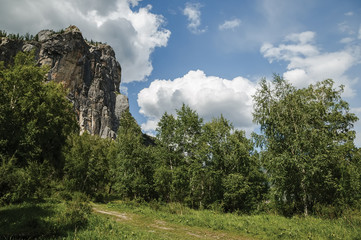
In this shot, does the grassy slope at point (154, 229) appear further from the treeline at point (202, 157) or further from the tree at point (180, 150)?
the tree at point (180, 150)

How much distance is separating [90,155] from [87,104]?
84.0m

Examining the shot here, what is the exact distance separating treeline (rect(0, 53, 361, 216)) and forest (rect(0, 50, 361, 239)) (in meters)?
0.11

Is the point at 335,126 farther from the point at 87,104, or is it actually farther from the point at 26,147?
the point at 87,104

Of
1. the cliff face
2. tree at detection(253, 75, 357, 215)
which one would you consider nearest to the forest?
tree at detection(253, 75, 357, 215)

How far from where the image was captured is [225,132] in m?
25.0

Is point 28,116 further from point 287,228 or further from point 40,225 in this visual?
point 287,228

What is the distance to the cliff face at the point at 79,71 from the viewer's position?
3713 inches

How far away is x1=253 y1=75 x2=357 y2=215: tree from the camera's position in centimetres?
1810

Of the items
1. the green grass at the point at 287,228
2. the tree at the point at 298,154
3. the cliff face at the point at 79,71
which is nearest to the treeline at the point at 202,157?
the tree at the point at 298,154

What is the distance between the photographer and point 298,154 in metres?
18.7

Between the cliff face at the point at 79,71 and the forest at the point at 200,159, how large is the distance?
242 feet

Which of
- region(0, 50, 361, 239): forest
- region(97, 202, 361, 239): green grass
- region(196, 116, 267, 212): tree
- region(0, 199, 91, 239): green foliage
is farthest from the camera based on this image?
region(196, 116, 267, 212): tree

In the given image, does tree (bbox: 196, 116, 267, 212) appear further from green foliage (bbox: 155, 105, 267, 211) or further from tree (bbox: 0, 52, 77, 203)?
tree (bbox: 0, 52, 77, 203)

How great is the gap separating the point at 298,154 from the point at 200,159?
10.3 meters
